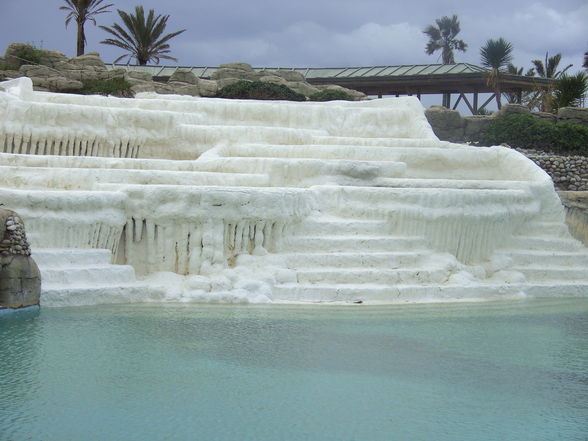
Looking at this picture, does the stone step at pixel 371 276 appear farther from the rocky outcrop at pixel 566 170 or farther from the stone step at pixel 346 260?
the rocky outcrop at pixel 566 170

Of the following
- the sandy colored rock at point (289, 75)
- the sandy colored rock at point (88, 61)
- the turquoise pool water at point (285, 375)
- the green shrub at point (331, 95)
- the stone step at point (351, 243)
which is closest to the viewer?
the turquoise pool water at point (285, 375)

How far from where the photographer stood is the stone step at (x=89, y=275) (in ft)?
35.3

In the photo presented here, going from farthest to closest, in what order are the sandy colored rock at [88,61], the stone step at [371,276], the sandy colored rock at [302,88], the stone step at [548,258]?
the sandy colored rock at [302,88]
the sandy colored rock at [88,61]
the stone step at [548,258]
the stone step at [371,276]

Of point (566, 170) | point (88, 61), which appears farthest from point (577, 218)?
point (88, 61)

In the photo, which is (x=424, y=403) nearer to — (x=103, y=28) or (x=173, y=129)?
(x=173, y=129)

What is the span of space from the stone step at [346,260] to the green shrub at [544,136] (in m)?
11.9

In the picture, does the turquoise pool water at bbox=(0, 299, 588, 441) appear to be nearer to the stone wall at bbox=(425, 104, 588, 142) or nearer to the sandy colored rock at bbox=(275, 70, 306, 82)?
the stone wall at bbox=(425, 104, 588, 142)

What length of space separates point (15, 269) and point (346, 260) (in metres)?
4.77

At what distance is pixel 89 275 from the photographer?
11.1 metres

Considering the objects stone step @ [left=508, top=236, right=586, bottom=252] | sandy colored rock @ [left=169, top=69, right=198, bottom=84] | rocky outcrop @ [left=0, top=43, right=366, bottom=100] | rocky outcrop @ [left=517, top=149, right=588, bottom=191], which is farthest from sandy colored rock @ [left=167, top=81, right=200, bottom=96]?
stone step @ [left=508, top=236, right=586, bottom=252]

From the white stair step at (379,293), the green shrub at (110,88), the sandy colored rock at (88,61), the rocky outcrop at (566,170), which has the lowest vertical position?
the white stair step at (379,293)

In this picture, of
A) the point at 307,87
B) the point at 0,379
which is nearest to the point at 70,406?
the point at 0,379

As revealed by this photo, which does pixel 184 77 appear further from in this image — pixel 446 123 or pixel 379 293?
pixel 379 293

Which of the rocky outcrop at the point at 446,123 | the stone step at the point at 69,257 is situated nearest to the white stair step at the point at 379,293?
the stone step at the point at 69,257
